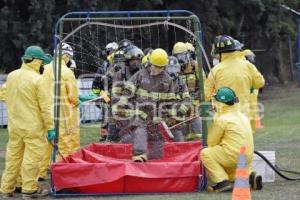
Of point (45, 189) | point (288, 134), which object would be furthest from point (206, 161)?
point (288, 134)

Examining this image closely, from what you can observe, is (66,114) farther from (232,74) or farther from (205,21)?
(205,21)

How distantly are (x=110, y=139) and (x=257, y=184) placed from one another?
3.58 m

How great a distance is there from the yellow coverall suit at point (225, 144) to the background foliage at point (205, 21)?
13.2m

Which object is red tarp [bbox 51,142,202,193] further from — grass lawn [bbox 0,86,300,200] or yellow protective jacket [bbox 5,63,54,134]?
yellow protective jacket [bbox 5,63,54,134]

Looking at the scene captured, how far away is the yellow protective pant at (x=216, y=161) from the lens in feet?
31.2

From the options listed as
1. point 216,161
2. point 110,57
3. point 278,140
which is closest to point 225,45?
point 216,161

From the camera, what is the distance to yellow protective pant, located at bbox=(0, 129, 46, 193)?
9500 mm

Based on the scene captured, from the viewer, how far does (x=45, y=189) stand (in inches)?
399

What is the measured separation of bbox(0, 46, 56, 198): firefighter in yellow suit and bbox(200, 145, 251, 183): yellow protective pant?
193cm

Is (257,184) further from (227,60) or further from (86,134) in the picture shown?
(86,134)

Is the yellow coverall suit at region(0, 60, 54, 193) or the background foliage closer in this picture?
the yellow coverall suit at region(0, 60, 54, 193)

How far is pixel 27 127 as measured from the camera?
374 inches

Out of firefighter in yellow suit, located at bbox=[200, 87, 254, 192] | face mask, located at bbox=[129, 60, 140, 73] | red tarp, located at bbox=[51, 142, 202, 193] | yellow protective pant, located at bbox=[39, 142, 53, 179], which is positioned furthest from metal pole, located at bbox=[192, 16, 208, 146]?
yellow protective pant, located at bbox=[39, 142, 53, 179]

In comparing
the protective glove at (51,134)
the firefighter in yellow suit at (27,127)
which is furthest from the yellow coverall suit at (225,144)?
the firefighter in yellow suit at (27,127)
